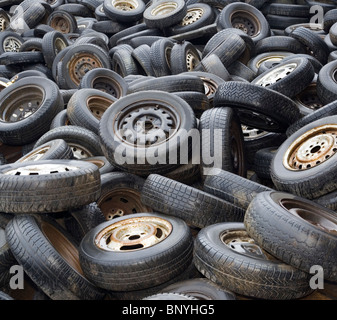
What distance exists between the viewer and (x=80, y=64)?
985cm

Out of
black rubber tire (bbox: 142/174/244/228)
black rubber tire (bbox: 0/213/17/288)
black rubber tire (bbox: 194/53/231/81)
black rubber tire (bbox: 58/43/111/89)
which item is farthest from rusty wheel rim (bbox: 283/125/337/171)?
black rubber tire (bbox: 58/43/111/89)

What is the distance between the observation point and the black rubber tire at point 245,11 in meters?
10.6

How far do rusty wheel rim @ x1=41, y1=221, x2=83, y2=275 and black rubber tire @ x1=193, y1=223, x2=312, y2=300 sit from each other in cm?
138

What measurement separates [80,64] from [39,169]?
16.7ft

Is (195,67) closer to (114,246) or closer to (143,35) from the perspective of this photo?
(143,35)

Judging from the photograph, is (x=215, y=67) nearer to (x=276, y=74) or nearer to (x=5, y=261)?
(x=276, y=74)

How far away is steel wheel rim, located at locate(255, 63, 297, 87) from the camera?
7.50 meters

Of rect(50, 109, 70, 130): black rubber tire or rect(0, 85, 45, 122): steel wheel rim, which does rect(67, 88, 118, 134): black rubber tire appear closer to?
rect(50, 109, 70, 130): black rubber tire

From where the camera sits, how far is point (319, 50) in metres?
9.54

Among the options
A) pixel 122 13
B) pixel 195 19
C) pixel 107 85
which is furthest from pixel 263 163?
pixel 122 13

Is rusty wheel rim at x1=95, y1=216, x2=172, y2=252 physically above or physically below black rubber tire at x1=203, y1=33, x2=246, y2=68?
below

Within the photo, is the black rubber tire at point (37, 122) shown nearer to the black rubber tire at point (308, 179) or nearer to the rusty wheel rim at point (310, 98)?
the black rubber tire at point (308, 179)

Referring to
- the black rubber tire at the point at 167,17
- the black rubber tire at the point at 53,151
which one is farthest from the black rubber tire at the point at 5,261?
the black rubber tire at the point at 167,17

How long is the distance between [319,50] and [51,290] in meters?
7.23
